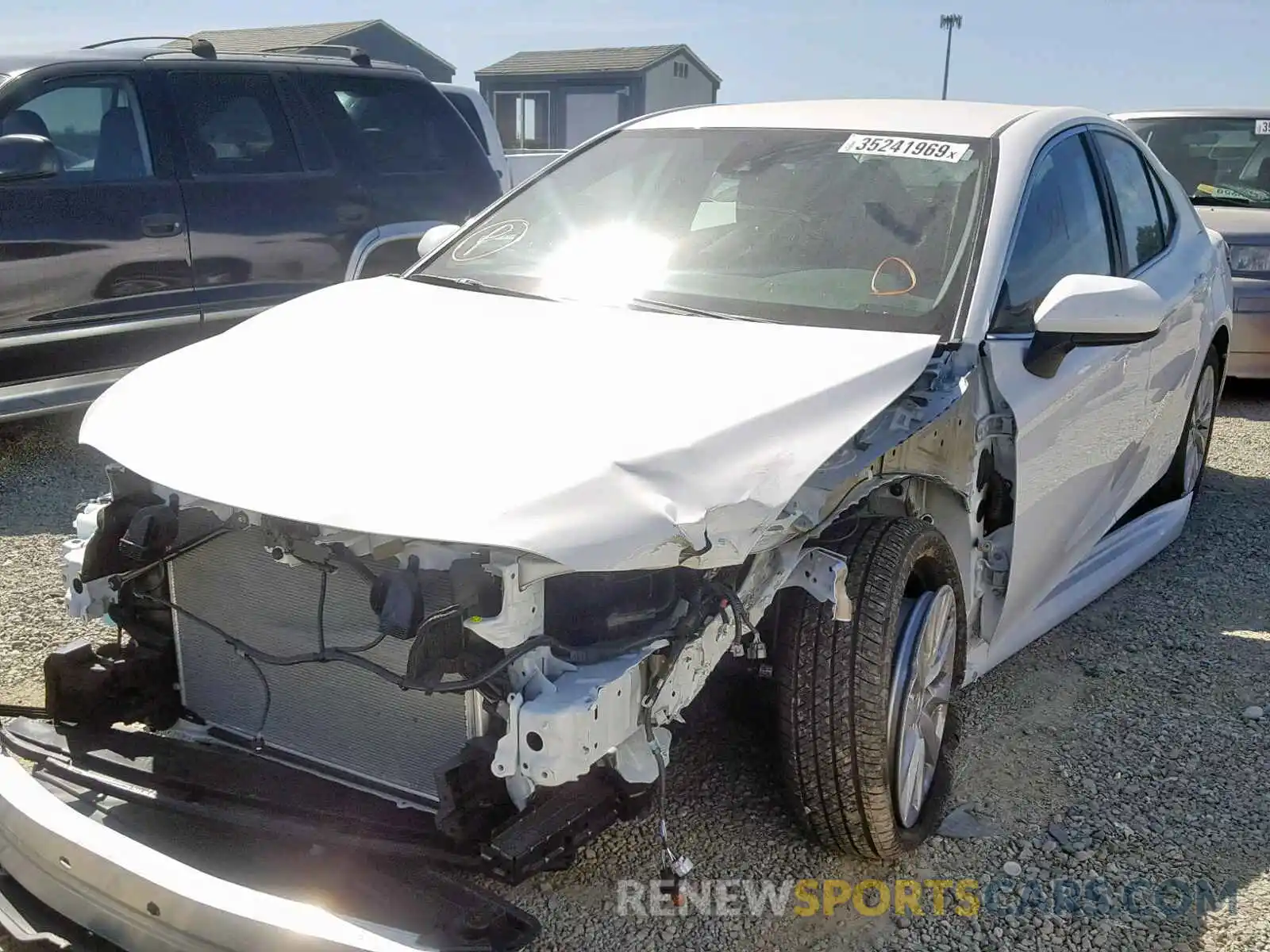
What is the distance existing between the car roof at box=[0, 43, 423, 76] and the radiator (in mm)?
4376

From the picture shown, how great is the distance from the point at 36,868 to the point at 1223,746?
3071mm

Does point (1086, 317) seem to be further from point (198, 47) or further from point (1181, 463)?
point (198, 47)

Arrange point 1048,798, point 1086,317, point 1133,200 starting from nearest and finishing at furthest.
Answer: point 1086,317
point 1048,798
point 1133,200

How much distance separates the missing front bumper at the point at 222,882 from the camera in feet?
6.25

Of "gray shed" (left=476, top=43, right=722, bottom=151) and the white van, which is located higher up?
the white van

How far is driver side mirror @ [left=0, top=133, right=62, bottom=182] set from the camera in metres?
5.46

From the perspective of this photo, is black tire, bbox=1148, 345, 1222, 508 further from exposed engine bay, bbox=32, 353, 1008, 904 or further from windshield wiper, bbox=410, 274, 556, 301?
windshield wiper, bbox=410, 274, 556, 301

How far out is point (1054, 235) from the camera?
11.5ft

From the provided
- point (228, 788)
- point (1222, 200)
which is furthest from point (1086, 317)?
point (1222, 200)

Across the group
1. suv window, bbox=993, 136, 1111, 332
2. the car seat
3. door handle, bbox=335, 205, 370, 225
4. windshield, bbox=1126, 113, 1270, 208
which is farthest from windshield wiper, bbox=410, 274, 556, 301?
windshield, bbox=1126, 113, 1270, 208

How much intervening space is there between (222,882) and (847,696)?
1.29 m

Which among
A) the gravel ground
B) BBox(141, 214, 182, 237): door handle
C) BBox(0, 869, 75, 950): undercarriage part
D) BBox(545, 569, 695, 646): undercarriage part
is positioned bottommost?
the gravel ground

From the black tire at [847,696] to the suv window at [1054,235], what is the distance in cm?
80

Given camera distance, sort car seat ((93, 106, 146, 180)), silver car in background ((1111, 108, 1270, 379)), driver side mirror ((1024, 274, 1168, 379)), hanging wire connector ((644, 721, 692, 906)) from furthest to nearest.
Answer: silver car in background ((1111, 108, 1270, 379)) < car seat ((93, 106, 146, 180)) < driver side mirror ((1024, 274, 1168, 379)) < hanging wire connector ((644, 721, 692, 906))
